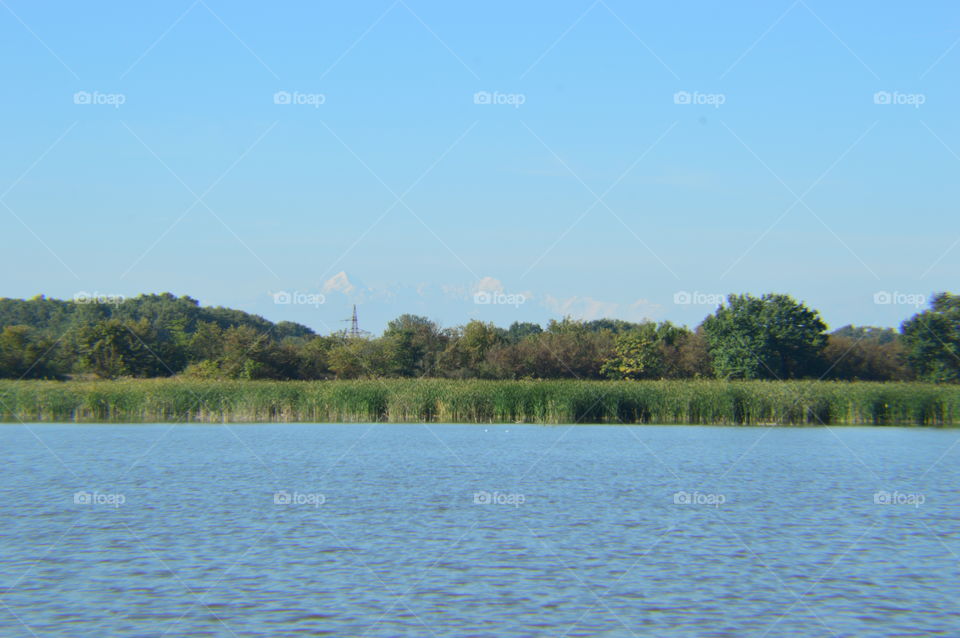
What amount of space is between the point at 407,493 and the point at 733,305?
216ft

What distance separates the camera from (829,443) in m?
35.6

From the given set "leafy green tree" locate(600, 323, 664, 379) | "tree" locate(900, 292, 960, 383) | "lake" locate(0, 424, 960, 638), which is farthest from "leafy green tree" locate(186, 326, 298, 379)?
"tree" locate(900, 292, 960, 383)

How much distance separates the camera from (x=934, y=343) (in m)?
71.3

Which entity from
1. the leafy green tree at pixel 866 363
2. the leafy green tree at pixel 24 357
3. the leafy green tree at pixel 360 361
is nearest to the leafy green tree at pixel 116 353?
the leafy green tree at pixel 24 357

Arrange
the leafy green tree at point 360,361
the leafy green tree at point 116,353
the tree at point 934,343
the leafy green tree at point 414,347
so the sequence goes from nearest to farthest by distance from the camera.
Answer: the leafy green tree at point 116,353
the tree at point 934,343
the leafy green tree at point 360,361
the leafy green tree at point 414,347

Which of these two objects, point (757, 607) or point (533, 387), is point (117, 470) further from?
point (533, 387)

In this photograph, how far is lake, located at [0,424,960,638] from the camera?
11352mm

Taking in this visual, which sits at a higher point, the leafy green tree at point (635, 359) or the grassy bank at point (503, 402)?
the leafy green tree at point (635, 359)

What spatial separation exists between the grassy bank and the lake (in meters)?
12.9

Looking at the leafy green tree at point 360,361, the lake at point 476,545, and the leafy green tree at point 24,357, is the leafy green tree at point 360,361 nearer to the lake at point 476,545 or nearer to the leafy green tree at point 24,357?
the leafy green tree at point 24,357

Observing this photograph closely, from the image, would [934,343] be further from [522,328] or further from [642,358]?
[522,328]

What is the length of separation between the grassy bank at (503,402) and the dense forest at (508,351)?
1841 centimetres

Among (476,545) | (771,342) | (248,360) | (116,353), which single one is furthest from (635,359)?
(476,545)

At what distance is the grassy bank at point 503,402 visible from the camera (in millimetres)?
43219
